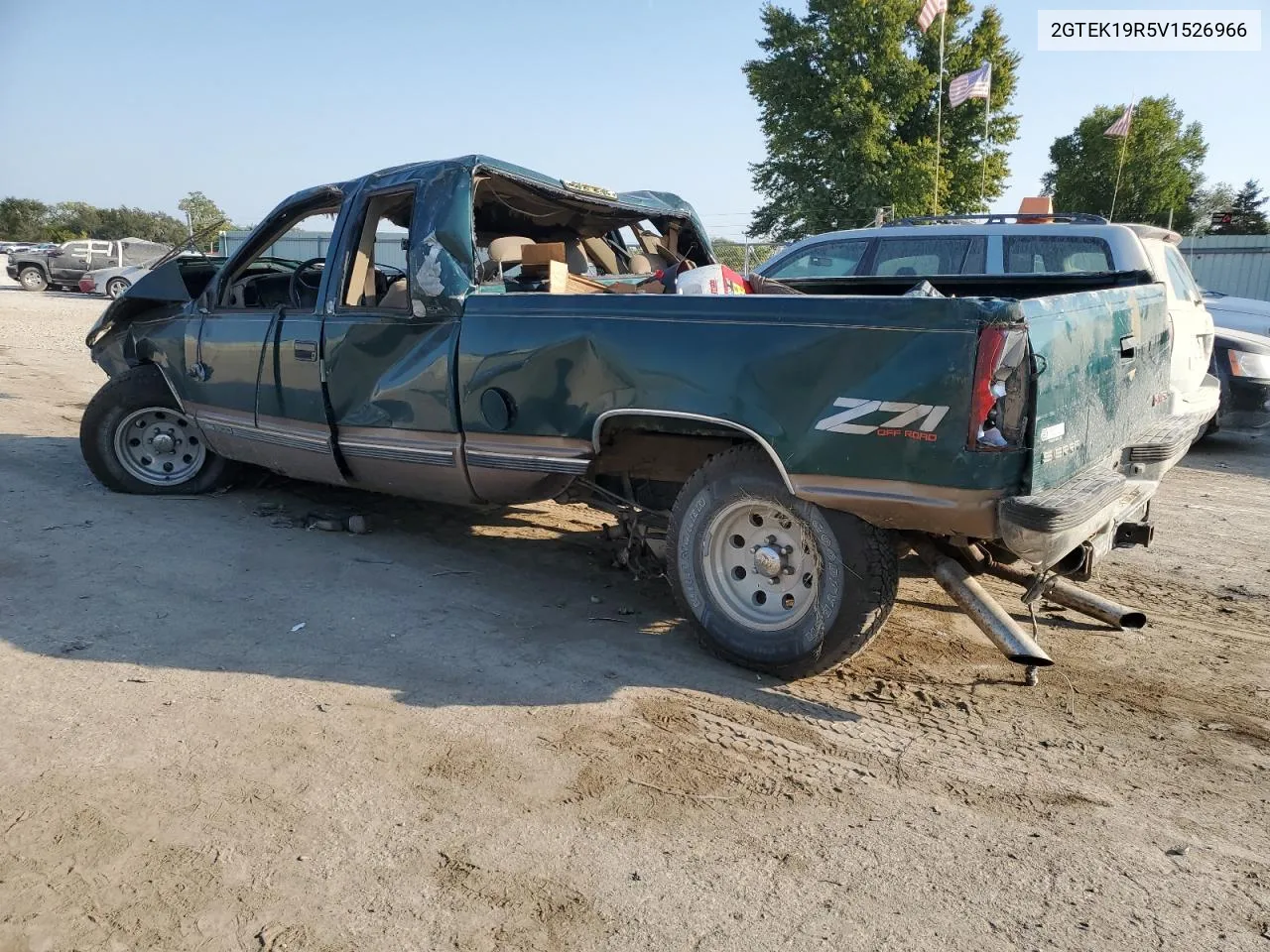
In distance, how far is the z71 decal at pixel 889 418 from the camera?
10.4 ft

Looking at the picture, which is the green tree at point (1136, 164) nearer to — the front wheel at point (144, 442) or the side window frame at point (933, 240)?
the side window frame at point (933, 240)

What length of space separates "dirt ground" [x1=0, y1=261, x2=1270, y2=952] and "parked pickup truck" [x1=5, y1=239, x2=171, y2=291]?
1178 inches

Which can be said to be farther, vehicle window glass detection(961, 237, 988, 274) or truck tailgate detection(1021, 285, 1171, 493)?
vehicle window glass detection(961, 237, 988, 274)

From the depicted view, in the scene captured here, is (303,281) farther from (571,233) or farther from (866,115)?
(866,115)

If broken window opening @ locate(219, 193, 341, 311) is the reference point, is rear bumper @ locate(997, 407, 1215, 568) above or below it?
below

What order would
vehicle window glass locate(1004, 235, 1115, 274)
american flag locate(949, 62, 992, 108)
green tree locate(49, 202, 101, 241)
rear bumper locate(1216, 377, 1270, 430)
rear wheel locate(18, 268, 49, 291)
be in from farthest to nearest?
green tree locate(49, 202, 101, 241), rear wheel locate(18, 268, 49, 291), american flag locate(949, 62, 992, 108), rear bumper locate(1216, 377, 1270, 430), vehicle window glass locate(1004, 235, 1115, 274)

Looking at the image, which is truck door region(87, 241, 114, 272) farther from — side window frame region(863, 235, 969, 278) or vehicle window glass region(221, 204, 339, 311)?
side window frame region(863, 235, 969, 278)

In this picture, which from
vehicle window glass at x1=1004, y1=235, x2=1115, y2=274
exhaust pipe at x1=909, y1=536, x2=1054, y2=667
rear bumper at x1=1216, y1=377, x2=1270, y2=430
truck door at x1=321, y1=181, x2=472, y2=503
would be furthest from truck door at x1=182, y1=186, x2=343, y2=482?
rear bumper at x1=1216, y1=377, x2=1270, y2=430

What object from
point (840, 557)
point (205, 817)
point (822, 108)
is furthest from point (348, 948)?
point (822, 108)

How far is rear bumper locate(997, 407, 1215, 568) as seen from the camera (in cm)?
308

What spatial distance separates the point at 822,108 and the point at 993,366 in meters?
32.2

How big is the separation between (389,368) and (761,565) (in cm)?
214

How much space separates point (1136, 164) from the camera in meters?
44.4

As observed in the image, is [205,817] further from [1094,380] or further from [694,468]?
[1094,380]
